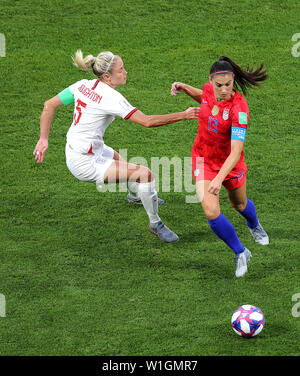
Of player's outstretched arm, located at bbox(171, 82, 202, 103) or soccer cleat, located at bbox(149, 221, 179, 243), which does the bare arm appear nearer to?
player's outstretched arm, located at bbox(171, 82, 202, 103)

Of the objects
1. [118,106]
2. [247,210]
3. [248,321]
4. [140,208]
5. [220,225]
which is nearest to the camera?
[248,321]

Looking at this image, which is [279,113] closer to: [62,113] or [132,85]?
[132,85]

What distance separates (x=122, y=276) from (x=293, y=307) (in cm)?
171

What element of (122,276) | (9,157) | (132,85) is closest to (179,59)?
(132,85)

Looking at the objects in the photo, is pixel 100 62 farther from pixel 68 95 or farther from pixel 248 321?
pixel 248 321

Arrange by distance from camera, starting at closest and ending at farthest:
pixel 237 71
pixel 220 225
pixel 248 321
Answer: pixel 248 321 < pixel 237 71 < pixel 220 225

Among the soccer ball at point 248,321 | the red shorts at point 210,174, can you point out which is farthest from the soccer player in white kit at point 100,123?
the soccer ball at point 248,321

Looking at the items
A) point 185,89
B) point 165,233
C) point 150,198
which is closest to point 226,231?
point 165,233

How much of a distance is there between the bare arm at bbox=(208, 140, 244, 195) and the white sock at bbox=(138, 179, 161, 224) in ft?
3.97

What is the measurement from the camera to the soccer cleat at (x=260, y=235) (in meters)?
8.13

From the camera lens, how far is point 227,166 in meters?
7.16

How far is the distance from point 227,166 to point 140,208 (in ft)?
7.01

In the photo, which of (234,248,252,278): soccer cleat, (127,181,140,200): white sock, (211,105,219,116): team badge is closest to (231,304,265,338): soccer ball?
(234,248,252,278): soccer cleat

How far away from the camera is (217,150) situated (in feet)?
25.0
